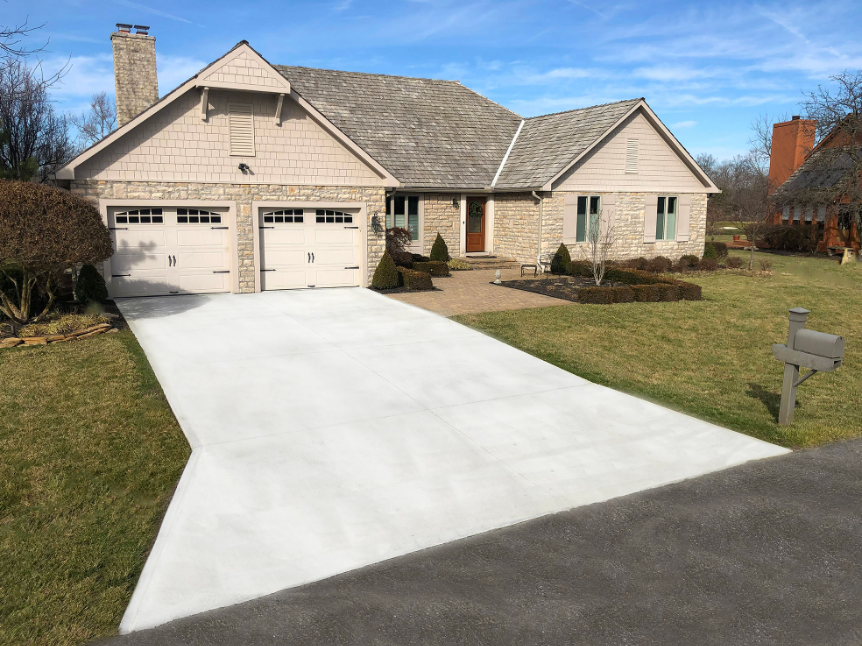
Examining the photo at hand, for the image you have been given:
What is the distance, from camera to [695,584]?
4.82 m

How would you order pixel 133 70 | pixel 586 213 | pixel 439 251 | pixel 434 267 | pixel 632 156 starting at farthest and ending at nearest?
pixel 632 156 < pixel 586 213 < pixel 439 251 < pixel 434 267 < pixel 133 70

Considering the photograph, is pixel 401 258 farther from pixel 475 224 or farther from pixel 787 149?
pixel 787 149

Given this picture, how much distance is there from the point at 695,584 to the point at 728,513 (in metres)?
1.33

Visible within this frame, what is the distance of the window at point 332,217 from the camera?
18.0 m

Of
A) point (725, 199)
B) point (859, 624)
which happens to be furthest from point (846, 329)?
point (725, 199)

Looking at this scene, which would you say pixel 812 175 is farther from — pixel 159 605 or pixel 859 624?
pixel 159 605

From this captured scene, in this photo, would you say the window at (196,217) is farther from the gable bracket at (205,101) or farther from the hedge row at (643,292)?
the hedge row at (643,292)

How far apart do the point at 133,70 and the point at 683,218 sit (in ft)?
66.9

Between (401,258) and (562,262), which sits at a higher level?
(401,258)

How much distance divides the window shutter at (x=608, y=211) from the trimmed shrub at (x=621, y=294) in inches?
291

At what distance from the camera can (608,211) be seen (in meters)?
24.5

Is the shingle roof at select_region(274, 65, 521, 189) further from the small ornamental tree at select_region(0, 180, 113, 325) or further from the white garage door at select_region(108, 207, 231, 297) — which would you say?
the small ornamental tree at select_region(0, 180, 113, 325)

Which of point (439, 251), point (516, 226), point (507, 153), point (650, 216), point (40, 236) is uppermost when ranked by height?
point (507, 153)

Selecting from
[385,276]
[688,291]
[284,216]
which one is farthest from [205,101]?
[688,291]
